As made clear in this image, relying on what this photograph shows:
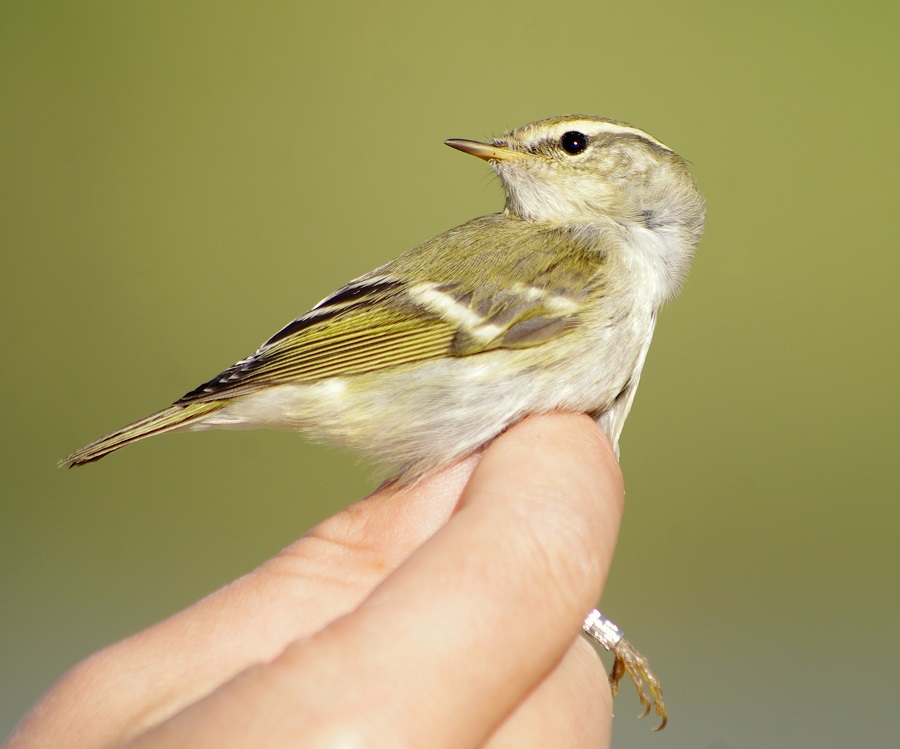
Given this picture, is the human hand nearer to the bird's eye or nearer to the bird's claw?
the bird's claw

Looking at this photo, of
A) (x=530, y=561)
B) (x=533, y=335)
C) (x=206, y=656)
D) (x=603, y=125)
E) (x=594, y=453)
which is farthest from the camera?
(x=603, y=125)

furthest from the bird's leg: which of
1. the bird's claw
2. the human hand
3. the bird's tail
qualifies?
the bird's tail

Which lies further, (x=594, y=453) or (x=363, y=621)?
(x=594, y=453)

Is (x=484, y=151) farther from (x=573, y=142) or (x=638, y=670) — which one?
(x=638, y=670)

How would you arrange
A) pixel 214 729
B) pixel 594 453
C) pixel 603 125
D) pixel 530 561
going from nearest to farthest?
1. pixel 214 729
2. pixel 530 561
3. pixel 594 453
4. pixel 603 125

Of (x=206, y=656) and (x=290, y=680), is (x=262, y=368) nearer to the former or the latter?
(x=206, y=656)

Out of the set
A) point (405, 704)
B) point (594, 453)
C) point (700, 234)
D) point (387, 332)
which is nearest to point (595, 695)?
point (594, 453)
